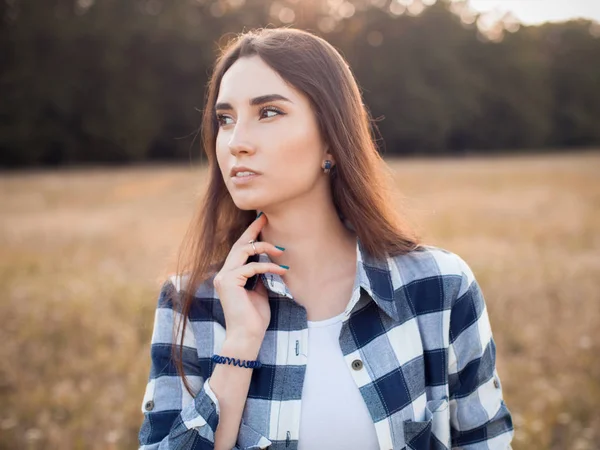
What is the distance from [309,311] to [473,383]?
0.71 m

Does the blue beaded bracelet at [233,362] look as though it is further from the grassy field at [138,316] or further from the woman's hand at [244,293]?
the grassy field at [138,316]

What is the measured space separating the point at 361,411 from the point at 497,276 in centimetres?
550

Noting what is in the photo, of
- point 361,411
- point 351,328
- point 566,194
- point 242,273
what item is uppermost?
point 242,273

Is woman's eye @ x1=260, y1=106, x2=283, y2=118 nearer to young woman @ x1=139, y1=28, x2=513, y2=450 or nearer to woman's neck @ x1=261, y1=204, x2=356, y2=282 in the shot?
young woman @ x1=139, y1=28, x2=513, y2=450

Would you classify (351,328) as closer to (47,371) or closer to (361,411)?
(361,411)

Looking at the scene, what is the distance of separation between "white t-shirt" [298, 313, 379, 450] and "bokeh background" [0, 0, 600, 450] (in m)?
0.98

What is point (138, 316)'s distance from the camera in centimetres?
611

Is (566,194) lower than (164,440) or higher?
lower

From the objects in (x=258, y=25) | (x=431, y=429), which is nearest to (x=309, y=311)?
(x=431, y=429)

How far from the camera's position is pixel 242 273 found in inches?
85.3

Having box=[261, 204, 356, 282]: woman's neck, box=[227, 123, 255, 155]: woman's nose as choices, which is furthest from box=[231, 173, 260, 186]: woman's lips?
box=[261, 204, 356, 282]: woman's neck

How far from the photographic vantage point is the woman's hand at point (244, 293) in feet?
6.84

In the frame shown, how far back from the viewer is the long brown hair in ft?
7.45

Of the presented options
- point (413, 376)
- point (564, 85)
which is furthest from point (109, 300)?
point (564, 85)
